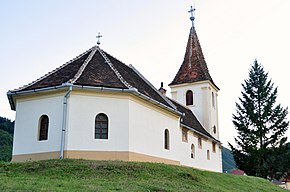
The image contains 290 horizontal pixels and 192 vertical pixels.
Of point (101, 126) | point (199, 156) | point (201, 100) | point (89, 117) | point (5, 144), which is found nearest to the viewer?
point (89, 117)

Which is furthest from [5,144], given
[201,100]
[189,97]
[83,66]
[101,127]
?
[101,127]

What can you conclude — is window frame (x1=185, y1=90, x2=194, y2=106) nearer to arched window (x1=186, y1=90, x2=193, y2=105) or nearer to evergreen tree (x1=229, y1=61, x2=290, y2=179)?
arched window (x1=186, y1=90, x2=193, y2=105)

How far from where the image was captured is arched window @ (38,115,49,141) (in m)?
18.6

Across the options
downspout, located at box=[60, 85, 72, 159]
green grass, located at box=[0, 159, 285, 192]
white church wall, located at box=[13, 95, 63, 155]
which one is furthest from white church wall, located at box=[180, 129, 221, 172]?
white church wall, located at box=[13, 95, 63, 155]

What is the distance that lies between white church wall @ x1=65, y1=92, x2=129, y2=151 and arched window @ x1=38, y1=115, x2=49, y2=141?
5.21 feet

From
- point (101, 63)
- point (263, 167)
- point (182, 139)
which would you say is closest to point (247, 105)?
point (263, 167)

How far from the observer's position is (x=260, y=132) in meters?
39.1

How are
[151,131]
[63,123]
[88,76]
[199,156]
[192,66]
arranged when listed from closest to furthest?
[63,123]
[88,76]
[151,131]
[199,156]
[192,66]

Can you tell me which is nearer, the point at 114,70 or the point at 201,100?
Answer: the point at 114,70

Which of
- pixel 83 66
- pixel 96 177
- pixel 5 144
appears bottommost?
pixel 96 177

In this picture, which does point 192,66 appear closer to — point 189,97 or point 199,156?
point 189,97

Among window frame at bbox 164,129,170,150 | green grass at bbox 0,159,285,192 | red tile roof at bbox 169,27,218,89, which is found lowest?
green grass at bbox 0,159,285,192

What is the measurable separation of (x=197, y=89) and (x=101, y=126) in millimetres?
17572

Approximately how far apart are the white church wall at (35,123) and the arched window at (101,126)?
186 centimetres
